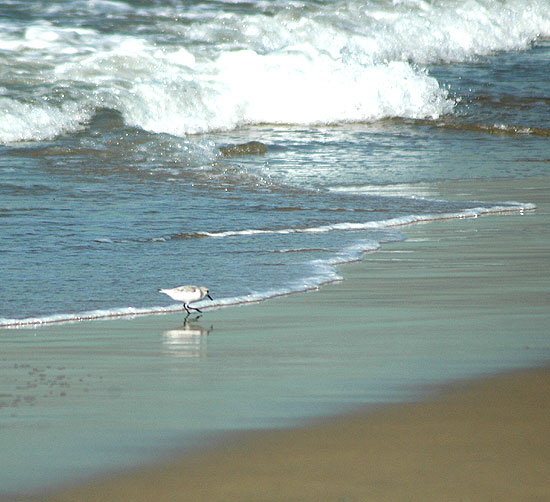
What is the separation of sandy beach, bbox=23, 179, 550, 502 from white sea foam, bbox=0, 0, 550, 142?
7.76m

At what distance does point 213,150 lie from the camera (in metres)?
11.2

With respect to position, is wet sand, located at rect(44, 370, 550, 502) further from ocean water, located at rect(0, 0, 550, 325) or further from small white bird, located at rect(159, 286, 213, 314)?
ocean water, located at rect(0, 0, 550, 325)

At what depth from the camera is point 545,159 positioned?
1147cm

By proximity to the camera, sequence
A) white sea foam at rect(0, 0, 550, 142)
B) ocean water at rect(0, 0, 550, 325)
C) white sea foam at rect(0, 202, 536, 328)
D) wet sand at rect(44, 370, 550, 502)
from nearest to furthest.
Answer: wet sand at rect(44, 370, 550, 502) < white sea foam at rect(0, 202, 536, 328) < ocean water at rect(0, 0, 550, 325) < white sea foam at rect(0, 0, 550, 142)

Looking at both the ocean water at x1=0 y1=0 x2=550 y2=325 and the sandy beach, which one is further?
the ocean water at x1=0 y1=0 x2=550 y2=325

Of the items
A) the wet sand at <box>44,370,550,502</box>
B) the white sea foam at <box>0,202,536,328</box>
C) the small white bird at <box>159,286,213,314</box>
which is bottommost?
the white sea foam at <box>0,202,536,328</box>

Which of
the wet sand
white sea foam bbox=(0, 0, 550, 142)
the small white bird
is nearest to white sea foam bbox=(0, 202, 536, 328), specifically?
the small white bird

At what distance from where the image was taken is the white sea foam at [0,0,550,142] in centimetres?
1295

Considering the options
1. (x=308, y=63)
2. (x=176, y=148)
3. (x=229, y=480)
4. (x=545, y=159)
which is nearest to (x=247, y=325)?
(x=229, y=480)

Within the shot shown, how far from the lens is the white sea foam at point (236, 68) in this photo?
42.5 feet

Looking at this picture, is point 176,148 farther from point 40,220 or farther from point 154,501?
point 154,501

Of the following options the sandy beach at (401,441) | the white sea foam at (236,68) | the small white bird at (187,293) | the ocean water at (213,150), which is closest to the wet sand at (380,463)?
the sandy beach at (401,441)

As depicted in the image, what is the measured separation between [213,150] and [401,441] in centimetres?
869

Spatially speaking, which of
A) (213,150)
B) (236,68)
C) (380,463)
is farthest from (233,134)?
(380,463)
